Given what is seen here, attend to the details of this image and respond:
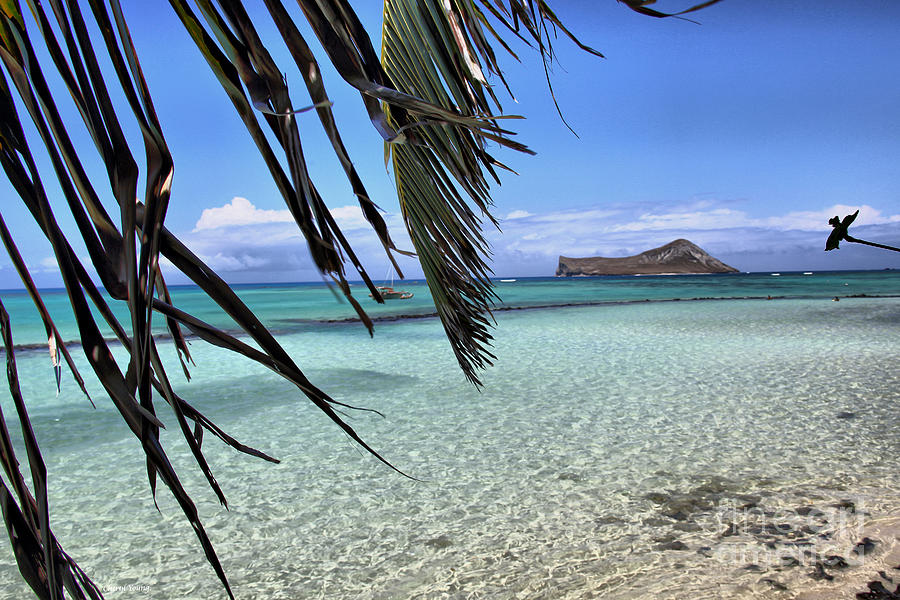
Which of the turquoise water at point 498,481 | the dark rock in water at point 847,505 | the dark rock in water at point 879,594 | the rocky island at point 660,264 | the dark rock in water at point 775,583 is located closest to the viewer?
the dark rock in water at point 879,594

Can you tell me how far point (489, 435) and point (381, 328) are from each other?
23.8ft

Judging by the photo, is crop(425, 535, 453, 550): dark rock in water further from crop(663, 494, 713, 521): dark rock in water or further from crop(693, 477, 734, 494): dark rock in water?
crop(693, 477, 734, 494): dark rock in water

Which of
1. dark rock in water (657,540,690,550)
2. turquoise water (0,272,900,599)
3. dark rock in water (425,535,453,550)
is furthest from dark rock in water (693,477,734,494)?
dark rock in water (425,535,453,550)

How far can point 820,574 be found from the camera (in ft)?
5.53

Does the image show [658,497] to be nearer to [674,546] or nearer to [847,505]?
[674,546]

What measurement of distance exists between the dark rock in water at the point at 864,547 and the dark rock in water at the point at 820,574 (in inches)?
6.5

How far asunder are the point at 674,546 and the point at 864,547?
0.56m

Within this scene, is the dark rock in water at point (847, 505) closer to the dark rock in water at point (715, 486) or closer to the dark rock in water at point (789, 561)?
the dark rock in water at point (715, 486)

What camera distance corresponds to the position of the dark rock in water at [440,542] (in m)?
2.11

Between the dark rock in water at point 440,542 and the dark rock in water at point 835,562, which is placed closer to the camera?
the dark rock in water at point 835,562

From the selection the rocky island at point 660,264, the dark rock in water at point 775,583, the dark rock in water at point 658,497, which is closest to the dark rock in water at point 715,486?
the dark rock in water at point 658,497

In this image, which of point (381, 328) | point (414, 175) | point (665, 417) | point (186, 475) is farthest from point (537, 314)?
point (414, 175)

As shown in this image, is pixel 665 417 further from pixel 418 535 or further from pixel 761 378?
pixel 418 535

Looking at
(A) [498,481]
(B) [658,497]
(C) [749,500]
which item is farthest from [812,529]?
(A) [498,481]
